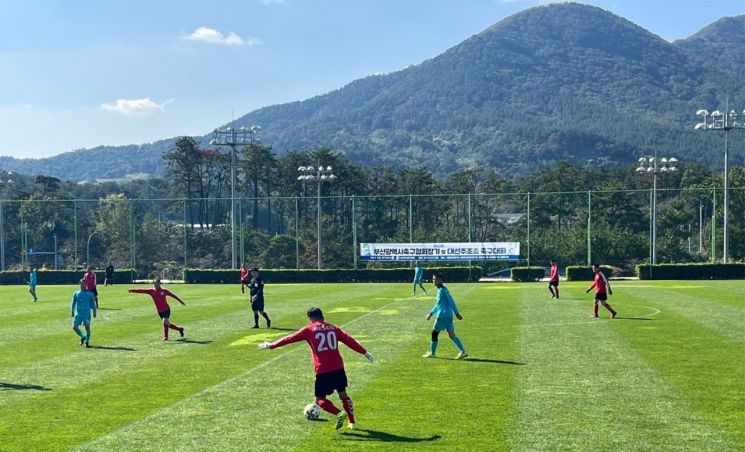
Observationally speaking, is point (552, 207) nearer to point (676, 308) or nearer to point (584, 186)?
point (584, 186)

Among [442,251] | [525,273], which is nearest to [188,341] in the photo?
[525,273]

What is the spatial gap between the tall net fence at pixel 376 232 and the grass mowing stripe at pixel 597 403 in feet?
184

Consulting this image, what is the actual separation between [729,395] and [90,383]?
12.8 m

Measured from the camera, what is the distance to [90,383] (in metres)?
17.9

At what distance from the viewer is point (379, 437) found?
12688 mm

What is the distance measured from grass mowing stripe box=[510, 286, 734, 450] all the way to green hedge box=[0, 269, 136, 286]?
50881 millimetres

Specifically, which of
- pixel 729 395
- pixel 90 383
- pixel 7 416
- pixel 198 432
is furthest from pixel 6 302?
pixel 729 395

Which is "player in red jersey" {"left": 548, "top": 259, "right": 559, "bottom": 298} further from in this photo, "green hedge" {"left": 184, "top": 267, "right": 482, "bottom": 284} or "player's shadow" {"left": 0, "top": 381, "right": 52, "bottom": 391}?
"player's shadow" {"left": 0, "top": 381, "right": 52, "bottom": 391}

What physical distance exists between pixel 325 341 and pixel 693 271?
2218 inches

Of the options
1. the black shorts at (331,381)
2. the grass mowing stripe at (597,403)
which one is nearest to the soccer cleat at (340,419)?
the black shorts at (331,381)

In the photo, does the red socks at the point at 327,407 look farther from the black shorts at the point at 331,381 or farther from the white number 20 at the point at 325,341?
the white number 20 at the point at 325,341

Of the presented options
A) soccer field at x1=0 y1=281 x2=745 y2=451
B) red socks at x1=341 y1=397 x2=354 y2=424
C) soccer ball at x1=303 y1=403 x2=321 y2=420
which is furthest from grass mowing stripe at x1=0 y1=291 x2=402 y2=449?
red socks at x1=341 y1=397 x2=354 y2=424

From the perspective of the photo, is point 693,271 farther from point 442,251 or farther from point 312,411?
point 312,411

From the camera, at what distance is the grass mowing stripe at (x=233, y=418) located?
12.5 m
